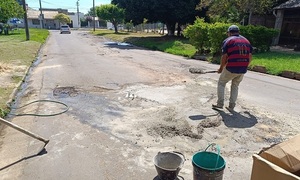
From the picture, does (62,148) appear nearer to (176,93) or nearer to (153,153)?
(153,153)

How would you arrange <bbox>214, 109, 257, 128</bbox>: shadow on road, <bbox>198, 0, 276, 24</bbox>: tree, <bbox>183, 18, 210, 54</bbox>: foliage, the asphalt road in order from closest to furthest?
the asphalt road → <bbox>214, 109, 257, 128</bbox>: shadow on road → <bbox>183, 18, 210, 54</bbox>: foliage → <bbox>198, 0, 276, 24</bbox>: tree

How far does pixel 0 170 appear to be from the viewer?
3.59m

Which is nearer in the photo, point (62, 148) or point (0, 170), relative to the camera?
point (0, 170)

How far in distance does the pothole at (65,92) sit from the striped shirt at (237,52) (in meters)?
4.33

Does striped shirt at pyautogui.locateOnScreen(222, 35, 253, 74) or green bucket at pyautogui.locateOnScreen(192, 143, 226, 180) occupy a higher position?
striped shirt at pyautogui.locateOnScreen(222, 35, 253, 74)

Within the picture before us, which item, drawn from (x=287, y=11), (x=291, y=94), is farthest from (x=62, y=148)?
(x=287, y=11)

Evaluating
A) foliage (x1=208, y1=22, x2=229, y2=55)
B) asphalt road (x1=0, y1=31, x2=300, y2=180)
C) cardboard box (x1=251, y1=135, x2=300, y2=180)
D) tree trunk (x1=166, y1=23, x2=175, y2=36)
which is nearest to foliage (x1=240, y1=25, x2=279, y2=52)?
foliage (x1=208, y1=22, x2=229, y2=55)

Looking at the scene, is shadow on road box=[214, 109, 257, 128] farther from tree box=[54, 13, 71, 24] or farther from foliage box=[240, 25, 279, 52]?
tree box=[54, 13, 71, 24]

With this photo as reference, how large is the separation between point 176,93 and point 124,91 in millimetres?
1532

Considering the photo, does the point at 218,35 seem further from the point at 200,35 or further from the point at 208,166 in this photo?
the point at 208,166

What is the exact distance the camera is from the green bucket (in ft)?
8.96

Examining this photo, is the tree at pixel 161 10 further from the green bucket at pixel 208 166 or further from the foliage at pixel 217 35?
the green bucket at pixel 208 166

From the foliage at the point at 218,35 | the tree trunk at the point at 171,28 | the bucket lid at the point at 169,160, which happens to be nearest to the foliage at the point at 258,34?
the foliage at the point at 218,35

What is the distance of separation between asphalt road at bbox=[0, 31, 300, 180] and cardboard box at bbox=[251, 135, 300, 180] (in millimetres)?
1198
